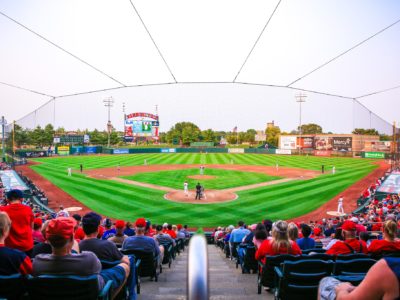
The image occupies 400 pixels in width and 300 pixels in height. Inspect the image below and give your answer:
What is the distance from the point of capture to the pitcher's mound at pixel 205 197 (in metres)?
21.6

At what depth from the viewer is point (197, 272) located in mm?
1217

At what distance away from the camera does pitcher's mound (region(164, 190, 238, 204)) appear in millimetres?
21594

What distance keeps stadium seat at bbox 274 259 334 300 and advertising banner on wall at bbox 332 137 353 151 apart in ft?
244

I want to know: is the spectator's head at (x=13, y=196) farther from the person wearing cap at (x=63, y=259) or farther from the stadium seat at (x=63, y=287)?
the stadium seat at (x=63, y=287)

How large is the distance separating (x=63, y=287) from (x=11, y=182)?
868 inches

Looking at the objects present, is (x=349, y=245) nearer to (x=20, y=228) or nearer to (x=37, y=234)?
(x=20, y=228)

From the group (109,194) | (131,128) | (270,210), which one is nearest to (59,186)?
(109,194)

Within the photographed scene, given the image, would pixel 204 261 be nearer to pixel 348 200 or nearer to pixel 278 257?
pixel 278 257

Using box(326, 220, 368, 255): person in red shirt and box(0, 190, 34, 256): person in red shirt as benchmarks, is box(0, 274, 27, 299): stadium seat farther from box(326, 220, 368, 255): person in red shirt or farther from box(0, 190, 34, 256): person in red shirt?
box(326, 220, 368, 255): person in red shirt

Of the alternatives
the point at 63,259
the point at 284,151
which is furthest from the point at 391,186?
the point at 284,151

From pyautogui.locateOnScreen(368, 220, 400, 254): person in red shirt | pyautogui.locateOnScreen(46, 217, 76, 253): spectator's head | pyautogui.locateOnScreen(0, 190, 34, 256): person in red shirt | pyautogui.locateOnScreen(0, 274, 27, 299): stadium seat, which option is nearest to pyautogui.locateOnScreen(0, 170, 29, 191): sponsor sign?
pyautogui.locateOnScreen(0, 190, 34, 256): person in red shirt

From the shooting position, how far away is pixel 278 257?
4.38 metres

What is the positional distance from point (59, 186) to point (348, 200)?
24918mm

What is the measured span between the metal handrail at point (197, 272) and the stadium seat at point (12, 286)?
241 cm
